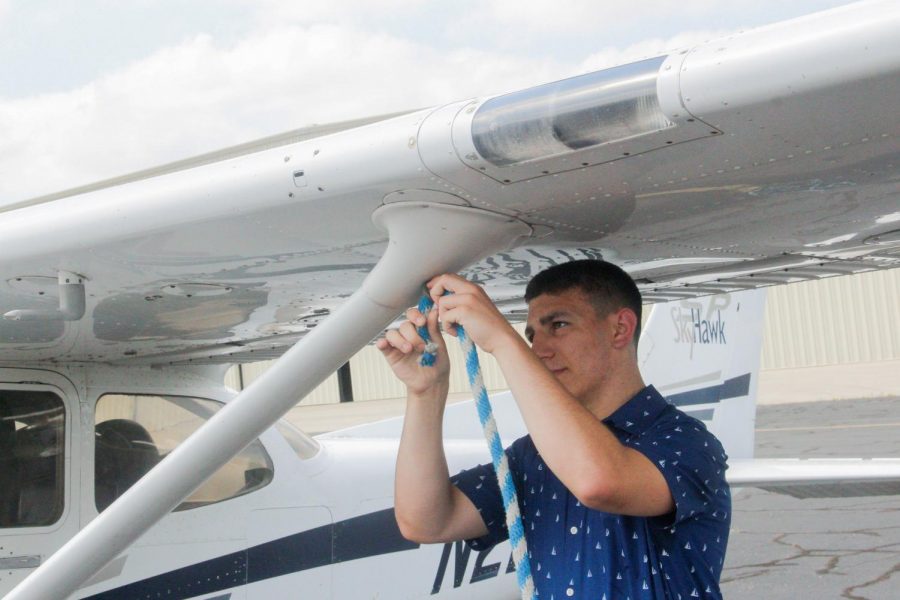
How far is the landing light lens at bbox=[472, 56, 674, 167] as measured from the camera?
4.80 ft

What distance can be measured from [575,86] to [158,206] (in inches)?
36.3

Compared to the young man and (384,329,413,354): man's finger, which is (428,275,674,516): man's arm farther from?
(384,329,413,354): man's finger

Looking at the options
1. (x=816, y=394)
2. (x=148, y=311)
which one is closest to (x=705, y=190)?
(x=148, y=311)

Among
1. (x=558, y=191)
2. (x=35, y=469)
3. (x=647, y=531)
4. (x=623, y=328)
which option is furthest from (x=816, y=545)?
(x=558, y=191)

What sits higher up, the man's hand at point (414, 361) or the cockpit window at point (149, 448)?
the man's hand at point (414, 361)

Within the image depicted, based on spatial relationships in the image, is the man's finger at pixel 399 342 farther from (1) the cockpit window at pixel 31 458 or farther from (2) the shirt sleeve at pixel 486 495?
(1) the cockpit window at pixel 31 458

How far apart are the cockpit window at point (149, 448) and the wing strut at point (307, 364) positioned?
1.36m

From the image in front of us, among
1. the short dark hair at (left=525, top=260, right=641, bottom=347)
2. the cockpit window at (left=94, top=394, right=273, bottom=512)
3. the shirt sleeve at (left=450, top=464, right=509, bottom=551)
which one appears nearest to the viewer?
the short dark hair at (left=525, top=260, right=641, bottom=347)

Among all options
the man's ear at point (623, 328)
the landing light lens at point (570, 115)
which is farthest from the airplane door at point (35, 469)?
the landing light lens at point (570, 115)

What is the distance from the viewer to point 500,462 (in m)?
2.08

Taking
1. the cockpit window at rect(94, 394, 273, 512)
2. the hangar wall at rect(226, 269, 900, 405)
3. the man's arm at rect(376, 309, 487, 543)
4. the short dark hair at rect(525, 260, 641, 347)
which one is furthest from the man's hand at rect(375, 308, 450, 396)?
the hangar wall at rect(226, 269, 900, 405)

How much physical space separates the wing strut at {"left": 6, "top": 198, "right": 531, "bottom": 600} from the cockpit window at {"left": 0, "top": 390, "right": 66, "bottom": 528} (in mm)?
1272

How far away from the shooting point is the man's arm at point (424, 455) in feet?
7.26

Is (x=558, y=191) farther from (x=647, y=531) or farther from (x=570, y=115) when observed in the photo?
(x=647, y=531)
